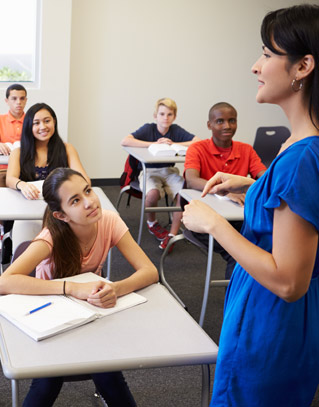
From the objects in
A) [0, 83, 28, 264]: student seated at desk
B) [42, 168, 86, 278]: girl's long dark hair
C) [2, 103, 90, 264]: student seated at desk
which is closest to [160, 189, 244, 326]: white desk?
[2, 103, 90, 264]: student seated at desk

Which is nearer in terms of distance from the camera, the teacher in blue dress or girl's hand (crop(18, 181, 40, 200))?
the teacher in blue dress

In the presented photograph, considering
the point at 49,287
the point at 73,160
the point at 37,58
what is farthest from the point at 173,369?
the point at 37,58

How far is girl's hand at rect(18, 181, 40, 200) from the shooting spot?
2.96 m

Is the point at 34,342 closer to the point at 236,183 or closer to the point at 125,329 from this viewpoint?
the point at 125,329

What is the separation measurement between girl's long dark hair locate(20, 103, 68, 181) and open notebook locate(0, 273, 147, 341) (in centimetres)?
173

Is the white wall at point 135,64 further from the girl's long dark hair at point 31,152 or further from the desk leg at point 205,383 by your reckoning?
the desk leg at point 205,383

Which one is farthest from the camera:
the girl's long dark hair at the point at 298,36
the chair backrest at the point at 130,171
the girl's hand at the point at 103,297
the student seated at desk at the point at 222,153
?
the chair backrest at the point at 130,171

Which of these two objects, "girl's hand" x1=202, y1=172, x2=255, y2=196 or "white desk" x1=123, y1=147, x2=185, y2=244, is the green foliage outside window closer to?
"white desk" x1=123, y1=147, x2=185, y2=244

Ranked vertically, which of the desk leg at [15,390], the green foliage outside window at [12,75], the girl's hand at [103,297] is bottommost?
the desk leg at [15,390]

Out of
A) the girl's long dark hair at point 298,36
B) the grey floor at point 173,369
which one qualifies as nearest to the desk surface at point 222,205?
the grey floor at point 173,369

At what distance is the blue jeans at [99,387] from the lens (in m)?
1.71

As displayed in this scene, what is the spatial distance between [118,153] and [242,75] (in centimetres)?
181

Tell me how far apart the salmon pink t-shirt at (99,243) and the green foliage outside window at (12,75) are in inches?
153

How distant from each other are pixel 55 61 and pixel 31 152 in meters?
2.41
